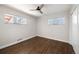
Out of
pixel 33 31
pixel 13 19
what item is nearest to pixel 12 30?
pixel 13 19

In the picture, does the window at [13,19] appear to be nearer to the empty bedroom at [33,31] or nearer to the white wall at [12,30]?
the empty bedroom at [33,31]

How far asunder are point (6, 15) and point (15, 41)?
2.94 ft

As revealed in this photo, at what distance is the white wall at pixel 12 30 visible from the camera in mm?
2439

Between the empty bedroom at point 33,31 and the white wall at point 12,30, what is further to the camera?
the white wall at point 12,30

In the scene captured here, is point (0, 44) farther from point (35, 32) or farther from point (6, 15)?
point (35, 32)

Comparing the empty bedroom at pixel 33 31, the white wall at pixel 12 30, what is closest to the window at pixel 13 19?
the empty bedroom at pixel 33 31

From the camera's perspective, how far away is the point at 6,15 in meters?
2.52

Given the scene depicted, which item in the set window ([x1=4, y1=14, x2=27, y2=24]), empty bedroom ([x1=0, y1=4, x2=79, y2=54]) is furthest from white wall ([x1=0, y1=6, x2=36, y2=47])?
window ([x1=4, y1=14, x2=27, y2=24])

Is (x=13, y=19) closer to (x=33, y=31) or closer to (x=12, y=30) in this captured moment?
(x=12, y=30)

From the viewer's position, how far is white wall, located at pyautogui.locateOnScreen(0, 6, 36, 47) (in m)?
2.44

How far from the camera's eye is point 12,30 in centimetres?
270

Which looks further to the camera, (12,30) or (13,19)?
(12,30)

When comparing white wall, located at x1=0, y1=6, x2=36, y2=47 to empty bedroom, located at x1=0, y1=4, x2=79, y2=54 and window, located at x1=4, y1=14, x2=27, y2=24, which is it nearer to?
empty bedroom, located at x1=0, y1=4, x2=79, y2=54
